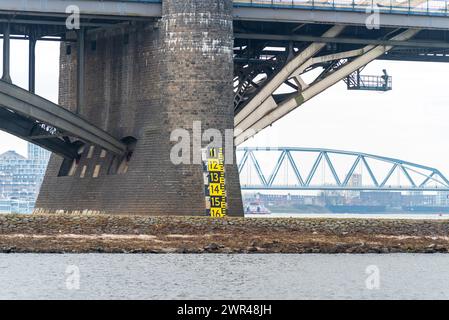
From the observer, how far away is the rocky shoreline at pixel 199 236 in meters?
94.1

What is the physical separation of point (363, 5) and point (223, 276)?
37599 millimetres

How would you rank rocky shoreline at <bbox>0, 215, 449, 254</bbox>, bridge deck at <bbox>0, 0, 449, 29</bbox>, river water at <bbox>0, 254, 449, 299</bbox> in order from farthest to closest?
bridge deck at <bbox>0, 0, 449, 29</bbox> → rocky shoreline at <bbox>0, 215, 449, 254</bbox> → river water at <bbox>0, 254, 449, 299</bbox>

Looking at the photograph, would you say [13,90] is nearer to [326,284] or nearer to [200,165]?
[200,165]

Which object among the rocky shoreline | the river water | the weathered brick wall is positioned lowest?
the river water

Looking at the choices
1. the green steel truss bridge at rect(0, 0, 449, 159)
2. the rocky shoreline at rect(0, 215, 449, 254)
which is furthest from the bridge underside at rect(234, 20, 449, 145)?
the rocky shoreline at rect(0, 215, 449, 254)

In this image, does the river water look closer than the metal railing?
Yes

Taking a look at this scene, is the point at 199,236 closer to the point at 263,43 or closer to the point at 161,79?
the point at 161,79

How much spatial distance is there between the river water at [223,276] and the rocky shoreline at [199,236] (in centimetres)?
120

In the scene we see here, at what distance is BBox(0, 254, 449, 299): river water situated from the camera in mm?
72500

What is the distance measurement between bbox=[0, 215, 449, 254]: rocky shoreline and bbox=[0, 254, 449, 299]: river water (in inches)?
47.2

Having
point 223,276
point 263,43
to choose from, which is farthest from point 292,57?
point 223,276

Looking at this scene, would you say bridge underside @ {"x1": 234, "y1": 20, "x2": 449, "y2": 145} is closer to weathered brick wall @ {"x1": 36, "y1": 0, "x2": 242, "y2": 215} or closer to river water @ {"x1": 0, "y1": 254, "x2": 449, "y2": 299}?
weathered brick wall @ {"x1": 36, "y1": 0, "x2": 242, "y2": 215}

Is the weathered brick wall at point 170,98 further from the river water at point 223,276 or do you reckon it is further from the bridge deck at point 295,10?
the river water at point 223,276

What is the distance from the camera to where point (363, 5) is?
113500 mm
